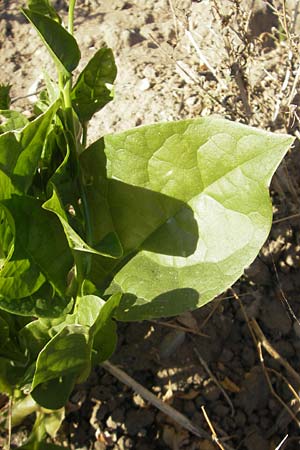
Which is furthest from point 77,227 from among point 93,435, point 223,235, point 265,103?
point 265,103

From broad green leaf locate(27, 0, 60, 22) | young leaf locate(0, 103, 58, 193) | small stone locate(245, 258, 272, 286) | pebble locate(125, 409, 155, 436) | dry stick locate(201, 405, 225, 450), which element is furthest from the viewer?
small stone locate(245, 258, 272, 286)

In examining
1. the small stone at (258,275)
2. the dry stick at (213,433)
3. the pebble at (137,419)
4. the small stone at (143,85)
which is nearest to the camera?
the dry stick at (213,433)

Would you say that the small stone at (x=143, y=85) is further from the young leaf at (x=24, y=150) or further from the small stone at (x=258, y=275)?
Answer: the young leaf at (x=24, y=150)

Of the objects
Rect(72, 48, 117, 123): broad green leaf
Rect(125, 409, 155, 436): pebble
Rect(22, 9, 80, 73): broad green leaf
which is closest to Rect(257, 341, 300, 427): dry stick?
Rect(125, 409, 155, 436): pebble

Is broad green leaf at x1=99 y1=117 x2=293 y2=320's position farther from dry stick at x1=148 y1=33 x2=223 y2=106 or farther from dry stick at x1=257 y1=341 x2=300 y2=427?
dry stick at x1=148 y1=33 x2=223 y2=106

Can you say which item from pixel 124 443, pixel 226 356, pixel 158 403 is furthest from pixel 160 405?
pixel 226 356

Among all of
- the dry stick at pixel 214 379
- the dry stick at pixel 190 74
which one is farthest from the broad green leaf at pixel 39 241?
the dry stick at pixel 190 74

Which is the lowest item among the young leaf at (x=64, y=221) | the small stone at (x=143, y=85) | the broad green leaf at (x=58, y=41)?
the small stone at (x=143, y=85)
